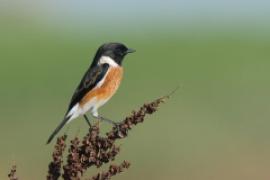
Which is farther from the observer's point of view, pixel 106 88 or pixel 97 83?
pixel 106 88

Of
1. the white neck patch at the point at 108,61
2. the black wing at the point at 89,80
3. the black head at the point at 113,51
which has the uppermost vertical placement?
the black head at the point at 113,51

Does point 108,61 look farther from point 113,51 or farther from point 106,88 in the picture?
point 106,88

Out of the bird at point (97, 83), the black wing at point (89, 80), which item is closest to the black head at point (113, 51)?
the bird at point (97, 83)

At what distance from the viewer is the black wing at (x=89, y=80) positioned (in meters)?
10.5

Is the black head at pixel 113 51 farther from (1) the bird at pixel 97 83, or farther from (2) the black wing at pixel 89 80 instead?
(2) the black wing at pixel 89 80

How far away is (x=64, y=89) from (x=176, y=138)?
599 cm

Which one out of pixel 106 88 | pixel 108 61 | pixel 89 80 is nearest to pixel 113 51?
pixel 108 61

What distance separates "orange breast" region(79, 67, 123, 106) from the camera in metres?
10.8

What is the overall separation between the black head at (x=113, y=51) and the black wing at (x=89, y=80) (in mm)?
110

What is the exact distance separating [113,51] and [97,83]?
15.3 inches

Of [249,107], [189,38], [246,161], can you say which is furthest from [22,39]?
[246,161]

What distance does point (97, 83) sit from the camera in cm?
1075

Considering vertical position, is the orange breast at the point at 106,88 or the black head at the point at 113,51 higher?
the black head at the point at 113,51

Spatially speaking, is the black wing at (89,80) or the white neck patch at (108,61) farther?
the white neck patch at (108,61)
